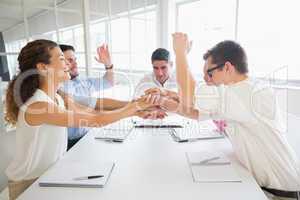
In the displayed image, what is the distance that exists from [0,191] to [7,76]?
92cm

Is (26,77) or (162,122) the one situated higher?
(26,77)

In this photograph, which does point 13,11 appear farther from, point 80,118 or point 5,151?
point 80,118

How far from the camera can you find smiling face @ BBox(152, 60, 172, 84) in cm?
260

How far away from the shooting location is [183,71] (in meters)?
1.62

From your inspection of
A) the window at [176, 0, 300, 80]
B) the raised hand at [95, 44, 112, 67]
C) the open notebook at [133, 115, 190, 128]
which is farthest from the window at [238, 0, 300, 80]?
the raised hand at [95, 44, 112, 67]

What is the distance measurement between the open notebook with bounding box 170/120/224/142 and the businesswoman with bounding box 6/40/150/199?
44 centimetres

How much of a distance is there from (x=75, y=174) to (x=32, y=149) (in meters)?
0.36

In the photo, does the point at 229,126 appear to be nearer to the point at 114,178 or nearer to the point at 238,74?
the point at 238,74

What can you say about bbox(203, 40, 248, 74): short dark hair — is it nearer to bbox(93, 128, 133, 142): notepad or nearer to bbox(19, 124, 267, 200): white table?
bbox(19, 124, 267, 200): white table

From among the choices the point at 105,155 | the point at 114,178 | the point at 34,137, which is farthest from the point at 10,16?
the point at 114,178

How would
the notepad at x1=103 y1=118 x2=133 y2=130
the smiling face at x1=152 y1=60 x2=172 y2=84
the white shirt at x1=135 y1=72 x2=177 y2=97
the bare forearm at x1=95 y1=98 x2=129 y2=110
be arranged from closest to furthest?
the notepad at x1=103 y1=118 x2=133 y2=130 → the bare forearm at x1=95 y1=98 x2=129 y2=110 → the smiling face at x1=152 y1=60 x2=172 y2=84 → the white shirt at x1=135 y1=72 x2=177 y2=97

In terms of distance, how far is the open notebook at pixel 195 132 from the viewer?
1503mm

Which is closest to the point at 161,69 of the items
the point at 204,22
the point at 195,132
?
the point at 195,132

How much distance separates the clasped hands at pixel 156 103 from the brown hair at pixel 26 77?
0.71 m
